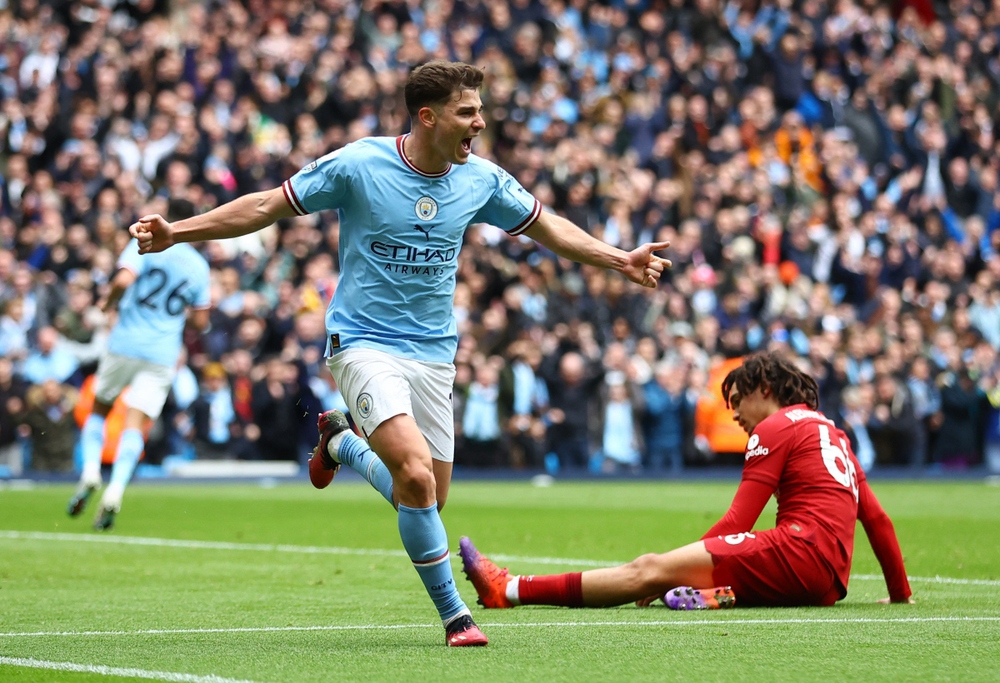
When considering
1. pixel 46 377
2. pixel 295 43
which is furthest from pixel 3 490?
pixel 295 43

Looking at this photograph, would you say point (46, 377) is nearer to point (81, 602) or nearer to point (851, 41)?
point (81, 602)

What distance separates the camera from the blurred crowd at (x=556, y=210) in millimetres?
21328

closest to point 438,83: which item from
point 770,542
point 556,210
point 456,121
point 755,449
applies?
point 456,121

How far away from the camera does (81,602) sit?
8219mm

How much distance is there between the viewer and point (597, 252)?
711 cm

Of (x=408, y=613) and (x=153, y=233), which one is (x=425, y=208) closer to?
(x=153, y=233)

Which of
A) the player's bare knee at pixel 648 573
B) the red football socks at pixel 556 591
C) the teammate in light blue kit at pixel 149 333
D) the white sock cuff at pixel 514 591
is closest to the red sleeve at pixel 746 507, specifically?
the player's bare knee at pixel 648 573

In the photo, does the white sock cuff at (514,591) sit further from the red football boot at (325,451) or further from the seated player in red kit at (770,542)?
the red football boot at (325,451)

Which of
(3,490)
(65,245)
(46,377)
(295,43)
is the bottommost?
(3,490)

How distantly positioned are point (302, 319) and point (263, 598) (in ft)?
42.7

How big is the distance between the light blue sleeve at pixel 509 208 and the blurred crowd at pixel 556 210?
14101mm

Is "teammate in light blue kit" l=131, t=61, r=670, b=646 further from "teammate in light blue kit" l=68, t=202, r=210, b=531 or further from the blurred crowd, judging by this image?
the blurred crowd

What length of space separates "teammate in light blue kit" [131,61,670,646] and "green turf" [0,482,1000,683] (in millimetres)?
740

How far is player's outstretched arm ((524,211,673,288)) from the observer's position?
706 cm
